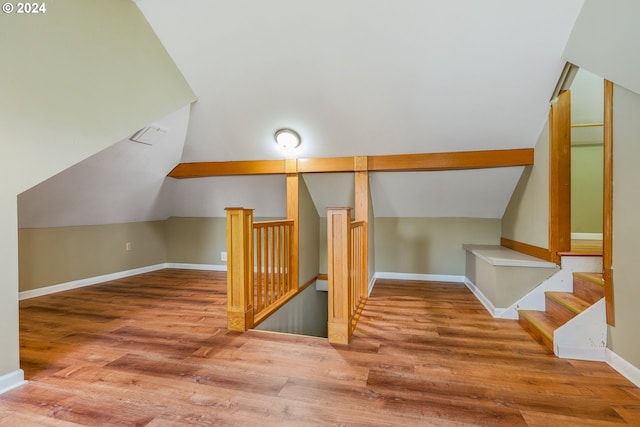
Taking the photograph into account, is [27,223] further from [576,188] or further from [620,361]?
[576,188]

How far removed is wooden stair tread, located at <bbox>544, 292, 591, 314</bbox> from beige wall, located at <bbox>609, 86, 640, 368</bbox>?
23cm

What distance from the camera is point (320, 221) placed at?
434cm

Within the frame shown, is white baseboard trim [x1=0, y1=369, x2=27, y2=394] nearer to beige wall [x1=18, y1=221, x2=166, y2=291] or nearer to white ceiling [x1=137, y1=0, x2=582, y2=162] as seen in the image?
beige wall [x1=18, y1=221, x2=166, y2=291]

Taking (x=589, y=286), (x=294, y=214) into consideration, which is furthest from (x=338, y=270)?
(x=589, y=286)

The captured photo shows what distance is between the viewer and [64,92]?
1879mm

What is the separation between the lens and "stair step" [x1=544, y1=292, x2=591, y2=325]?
2109 mm

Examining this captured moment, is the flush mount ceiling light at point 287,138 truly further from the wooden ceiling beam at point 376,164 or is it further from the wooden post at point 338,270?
the wooden post at point 338,270

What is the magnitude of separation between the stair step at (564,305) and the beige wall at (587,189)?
2.04m

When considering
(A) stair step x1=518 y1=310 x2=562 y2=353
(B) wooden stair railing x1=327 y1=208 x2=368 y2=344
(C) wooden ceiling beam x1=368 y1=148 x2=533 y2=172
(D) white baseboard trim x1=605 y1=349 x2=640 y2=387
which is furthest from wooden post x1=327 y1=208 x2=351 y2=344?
(D) white baseboard trim x1=605 y1=349 x2=640 y2=387

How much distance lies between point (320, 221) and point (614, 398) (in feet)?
10.8

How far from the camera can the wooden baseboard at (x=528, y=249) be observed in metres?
2.64

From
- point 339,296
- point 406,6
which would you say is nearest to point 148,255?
point 339,296

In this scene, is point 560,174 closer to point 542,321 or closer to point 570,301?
point 570,301

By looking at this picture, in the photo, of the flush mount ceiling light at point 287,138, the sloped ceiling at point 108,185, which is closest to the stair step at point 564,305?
the flush mount ceiling light at point 287,138
